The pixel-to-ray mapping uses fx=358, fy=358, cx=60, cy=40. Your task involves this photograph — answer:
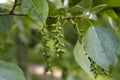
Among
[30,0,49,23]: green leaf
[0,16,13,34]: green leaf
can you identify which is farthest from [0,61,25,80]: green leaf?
[0,16,13,34]: green leaf

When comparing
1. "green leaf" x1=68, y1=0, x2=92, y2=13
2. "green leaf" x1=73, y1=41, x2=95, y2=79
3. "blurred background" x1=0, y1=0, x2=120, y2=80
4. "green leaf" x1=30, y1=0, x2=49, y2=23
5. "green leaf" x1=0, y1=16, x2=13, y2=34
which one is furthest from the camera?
"blurred background" x1=0, y1=0, x2=120, y2=80

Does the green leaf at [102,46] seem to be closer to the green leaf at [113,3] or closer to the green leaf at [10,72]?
the green leaf at [113,3]

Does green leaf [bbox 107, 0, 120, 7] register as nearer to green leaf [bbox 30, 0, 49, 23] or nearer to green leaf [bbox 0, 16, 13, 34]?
green leaf [bbox 30, 0, 49, 23]

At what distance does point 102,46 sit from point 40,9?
213 mm

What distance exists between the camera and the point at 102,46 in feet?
3.47

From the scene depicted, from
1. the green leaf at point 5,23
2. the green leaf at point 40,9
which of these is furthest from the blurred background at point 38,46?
the green leaf at point 40,9

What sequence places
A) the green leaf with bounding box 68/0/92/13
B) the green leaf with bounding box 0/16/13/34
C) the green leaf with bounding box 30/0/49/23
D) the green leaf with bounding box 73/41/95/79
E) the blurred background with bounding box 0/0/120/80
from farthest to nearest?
the blurred background with bounding box 0/0/120/80, the green leaf with bounding box 0/16/13/34, the green leaf with bounding box 73/41/95/79, the green leaf with bounding box 68/0/92/13, the green leaf with bounding box 30/0/49/23

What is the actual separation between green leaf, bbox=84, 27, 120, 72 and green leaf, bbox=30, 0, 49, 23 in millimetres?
145

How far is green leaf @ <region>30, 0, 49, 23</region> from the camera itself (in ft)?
3.30

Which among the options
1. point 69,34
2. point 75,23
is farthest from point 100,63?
point 69,34

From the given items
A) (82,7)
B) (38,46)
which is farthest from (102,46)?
(38,46)

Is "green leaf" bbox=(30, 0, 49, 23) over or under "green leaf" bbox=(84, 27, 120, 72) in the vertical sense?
over

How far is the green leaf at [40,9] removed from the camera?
39.6 inches

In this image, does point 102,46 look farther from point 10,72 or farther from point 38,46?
point 38,46
